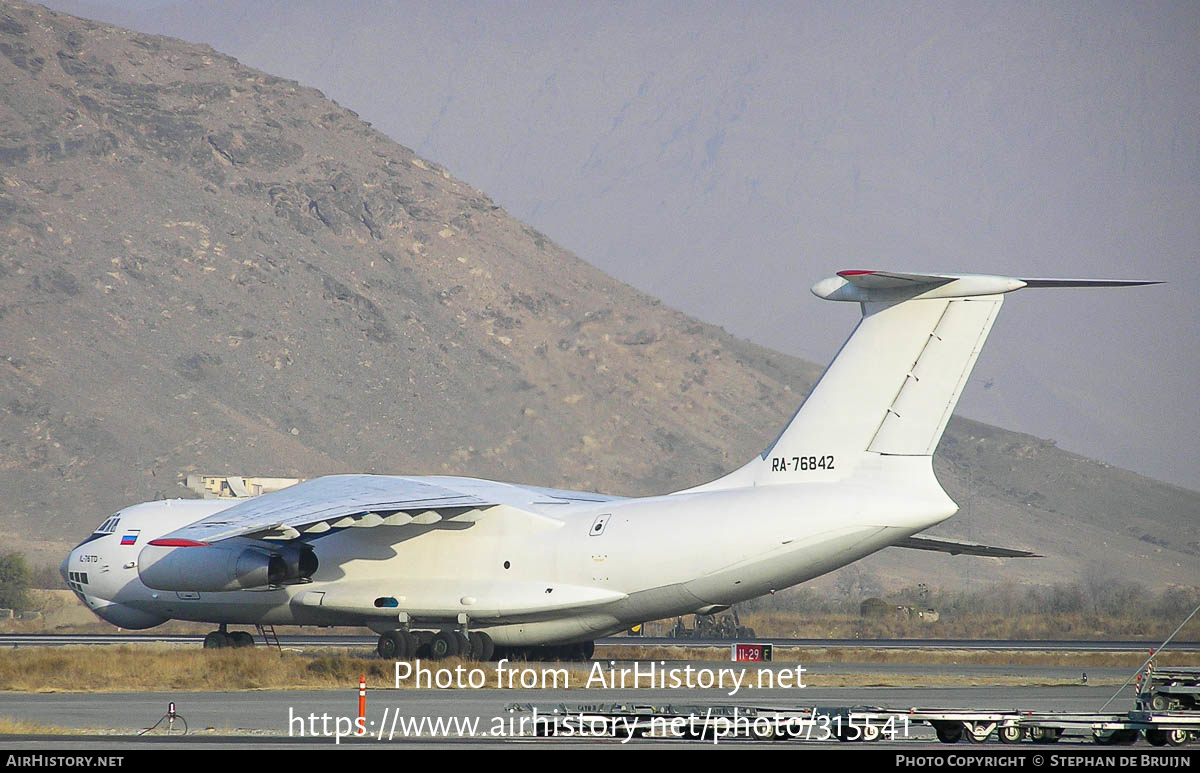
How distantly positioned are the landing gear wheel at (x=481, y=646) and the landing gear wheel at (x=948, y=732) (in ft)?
33.9

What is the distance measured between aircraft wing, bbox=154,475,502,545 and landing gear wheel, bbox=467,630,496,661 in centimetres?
176

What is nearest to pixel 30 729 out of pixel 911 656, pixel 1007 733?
pixel 1007 733

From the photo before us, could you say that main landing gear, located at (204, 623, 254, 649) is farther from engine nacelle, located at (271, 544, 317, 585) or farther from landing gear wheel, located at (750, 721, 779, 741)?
landing gear wheel, located at (750, 721, 779, 741)

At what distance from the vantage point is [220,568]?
22172 mm

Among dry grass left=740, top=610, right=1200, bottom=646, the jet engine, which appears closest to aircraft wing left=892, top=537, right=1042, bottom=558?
the jet engine

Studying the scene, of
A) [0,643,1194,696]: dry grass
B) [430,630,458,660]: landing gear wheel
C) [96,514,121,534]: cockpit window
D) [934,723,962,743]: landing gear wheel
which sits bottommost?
[934,723,962,743]: landing gear wheel

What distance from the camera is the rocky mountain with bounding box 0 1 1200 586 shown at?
80.3 m

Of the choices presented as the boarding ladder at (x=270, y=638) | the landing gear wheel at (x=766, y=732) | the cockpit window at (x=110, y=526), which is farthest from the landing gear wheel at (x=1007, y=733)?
the cockpit window at (x=110, y=526)

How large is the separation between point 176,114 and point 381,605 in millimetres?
91554

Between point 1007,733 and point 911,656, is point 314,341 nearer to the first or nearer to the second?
point 911,656

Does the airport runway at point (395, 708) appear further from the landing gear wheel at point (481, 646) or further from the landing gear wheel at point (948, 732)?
the landing gear wheel at point (481, 646)

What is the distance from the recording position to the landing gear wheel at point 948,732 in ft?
41.5

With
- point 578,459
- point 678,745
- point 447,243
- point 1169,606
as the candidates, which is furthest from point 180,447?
point 678,745
